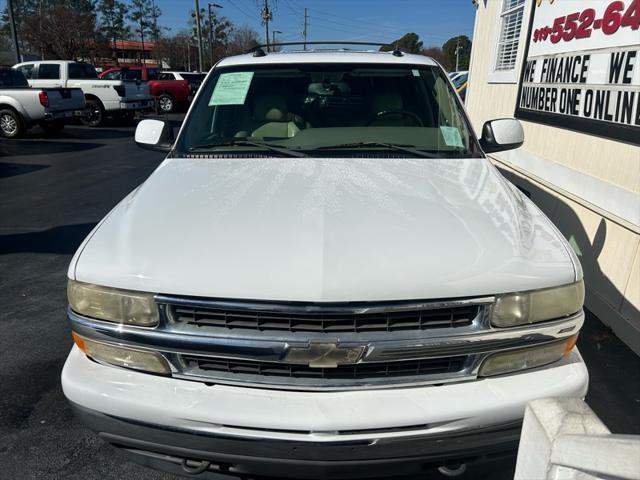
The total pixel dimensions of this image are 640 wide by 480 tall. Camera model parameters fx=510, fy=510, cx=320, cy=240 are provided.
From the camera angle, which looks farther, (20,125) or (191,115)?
(20,125)

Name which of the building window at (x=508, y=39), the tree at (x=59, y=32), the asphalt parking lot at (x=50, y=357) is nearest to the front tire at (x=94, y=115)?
the asphalt parking lot at (x=50, y=357)

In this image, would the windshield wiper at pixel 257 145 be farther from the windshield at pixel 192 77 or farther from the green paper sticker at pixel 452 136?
the windshield at pixel 192 77

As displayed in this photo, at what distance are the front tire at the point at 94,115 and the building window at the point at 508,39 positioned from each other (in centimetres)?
1308

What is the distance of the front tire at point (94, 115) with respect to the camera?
16.2 meters

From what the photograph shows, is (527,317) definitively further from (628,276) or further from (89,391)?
(628,276)

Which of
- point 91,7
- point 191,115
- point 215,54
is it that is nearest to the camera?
point 191,115

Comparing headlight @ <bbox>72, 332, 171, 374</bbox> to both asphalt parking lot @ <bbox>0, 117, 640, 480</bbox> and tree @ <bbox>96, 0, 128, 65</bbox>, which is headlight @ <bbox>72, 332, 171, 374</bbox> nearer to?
asphalt parking lot @ <bbox>0, 117, 640, 480</bbox>

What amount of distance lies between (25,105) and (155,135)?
1149 cm

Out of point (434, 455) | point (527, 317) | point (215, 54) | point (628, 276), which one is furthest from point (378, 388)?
point (215, 54)

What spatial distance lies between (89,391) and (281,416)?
2.36ft

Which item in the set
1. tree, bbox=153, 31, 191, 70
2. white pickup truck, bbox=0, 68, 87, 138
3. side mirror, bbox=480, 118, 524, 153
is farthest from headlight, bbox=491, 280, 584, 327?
tree, bbox=153, 31, 191, 70

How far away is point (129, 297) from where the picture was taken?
1.82m

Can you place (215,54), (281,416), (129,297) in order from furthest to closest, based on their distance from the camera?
(215,54) → (129,297) → (281,416)

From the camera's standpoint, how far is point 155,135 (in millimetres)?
3438
